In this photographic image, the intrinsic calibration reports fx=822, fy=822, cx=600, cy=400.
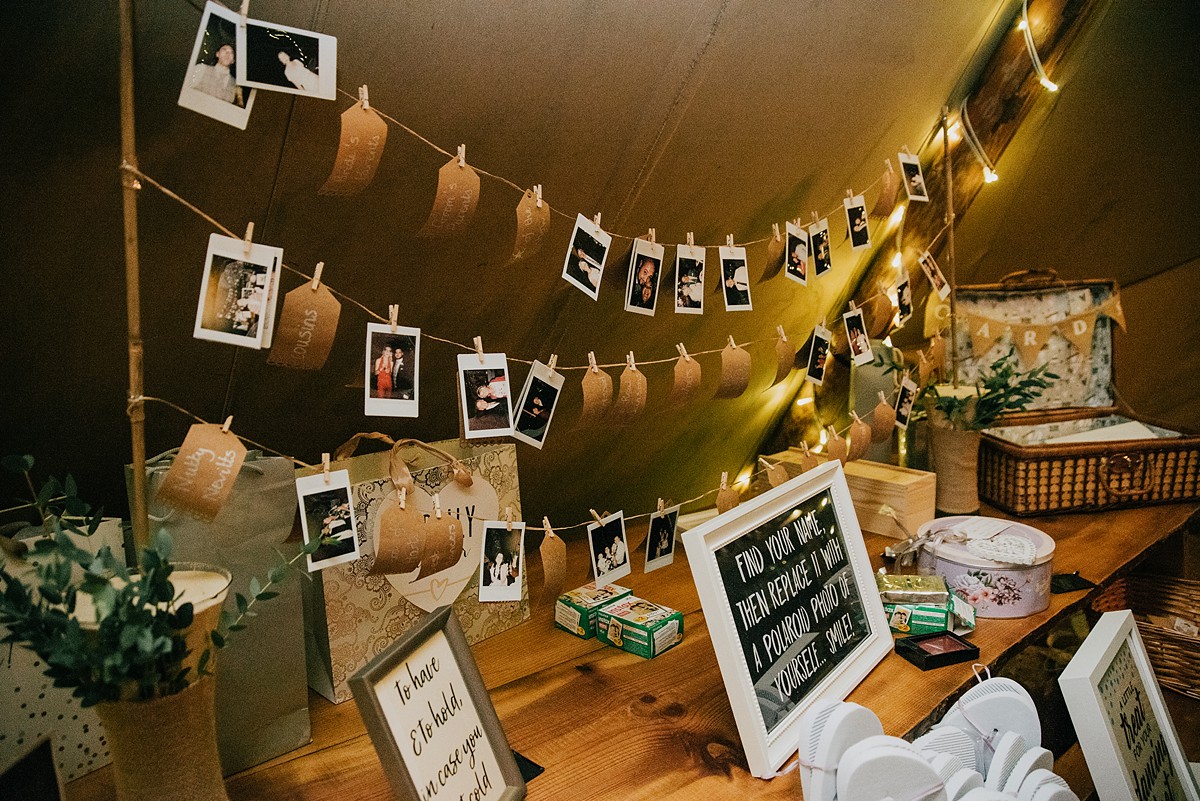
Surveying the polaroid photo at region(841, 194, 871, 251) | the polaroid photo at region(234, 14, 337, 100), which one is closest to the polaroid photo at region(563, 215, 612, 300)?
the polaroid photo at region(234, 14, 337, 100)

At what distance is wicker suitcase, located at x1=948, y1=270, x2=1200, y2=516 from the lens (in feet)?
6.74

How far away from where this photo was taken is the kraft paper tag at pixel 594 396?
1.29 metres

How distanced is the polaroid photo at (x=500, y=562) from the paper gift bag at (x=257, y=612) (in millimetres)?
298

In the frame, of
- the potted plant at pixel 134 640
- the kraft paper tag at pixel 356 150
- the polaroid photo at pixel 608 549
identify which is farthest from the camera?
the polaroid photo at pixel 608 549

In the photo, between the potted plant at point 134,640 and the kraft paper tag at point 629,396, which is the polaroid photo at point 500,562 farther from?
the potted plant at point 134,640

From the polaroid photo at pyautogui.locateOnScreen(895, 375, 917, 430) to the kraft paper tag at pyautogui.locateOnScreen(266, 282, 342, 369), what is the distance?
1440mm

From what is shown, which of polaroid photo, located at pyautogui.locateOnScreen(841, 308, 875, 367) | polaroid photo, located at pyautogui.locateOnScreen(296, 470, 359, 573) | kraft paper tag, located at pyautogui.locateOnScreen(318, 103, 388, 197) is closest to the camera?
kraft paper tag, located at pyautogui.locateOnScreen(318, 103, 388, 197)

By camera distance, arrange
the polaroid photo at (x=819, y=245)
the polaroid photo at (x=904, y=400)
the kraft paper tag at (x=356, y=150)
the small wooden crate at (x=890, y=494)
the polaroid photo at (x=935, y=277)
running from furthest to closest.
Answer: the polaroid photo at (x=935, y=277) < the polaroid photo at (x=904, y=400) < the small wooden crate at (x=890, y=494) < the polaroid photo at (x=819, y=245) < the kraft paper tag at (x=356, y=150)

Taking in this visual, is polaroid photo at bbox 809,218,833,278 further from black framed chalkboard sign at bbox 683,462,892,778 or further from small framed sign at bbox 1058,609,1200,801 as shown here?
small framed sign at bbox 1058,609,1200,801

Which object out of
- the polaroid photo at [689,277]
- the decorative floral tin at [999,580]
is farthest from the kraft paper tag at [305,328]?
the decorative floral tin at [999,580]

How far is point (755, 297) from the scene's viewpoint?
194cm

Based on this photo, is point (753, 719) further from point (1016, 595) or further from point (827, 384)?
point (827, 384)

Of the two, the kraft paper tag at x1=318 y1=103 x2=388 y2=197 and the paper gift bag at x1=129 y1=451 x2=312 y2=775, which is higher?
the kraft paper tag at x1=318 y1=103 x2=388 y2=197

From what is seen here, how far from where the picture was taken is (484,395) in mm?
1135
